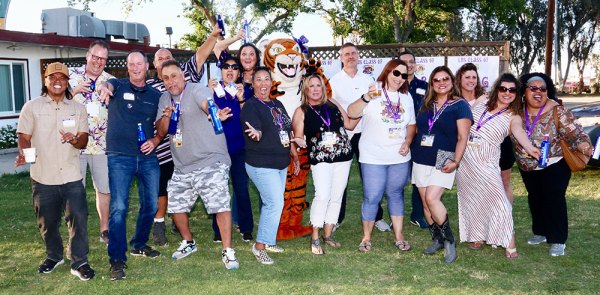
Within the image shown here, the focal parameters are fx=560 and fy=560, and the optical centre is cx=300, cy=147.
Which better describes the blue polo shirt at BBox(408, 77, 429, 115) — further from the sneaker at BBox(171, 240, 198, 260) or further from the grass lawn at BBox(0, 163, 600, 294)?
the sneaker at BBox(171, 240, 198, 260)

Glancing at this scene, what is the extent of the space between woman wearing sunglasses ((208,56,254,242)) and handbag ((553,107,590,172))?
2.89 meters

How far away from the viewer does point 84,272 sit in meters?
4.59

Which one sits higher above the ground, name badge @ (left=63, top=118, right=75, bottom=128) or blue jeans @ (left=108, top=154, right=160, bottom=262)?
name badge @ (left=63, top=118, right=75, bottom=128)

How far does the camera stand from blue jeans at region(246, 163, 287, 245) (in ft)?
15.8

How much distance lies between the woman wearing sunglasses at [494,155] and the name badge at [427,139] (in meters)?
0.42

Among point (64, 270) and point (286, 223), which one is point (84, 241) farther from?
point (286, 223)

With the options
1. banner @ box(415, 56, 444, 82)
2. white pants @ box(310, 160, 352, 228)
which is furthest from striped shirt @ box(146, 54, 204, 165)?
banner @ box(415, 56, 444, 82)

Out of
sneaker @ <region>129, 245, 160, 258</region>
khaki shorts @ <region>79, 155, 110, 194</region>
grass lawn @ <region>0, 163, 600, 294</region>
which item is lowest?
grass lawn @ <region>0, 163, 600, 294</region>

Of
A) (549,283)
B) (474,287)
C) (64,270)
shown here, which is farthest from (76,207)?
(549,283)

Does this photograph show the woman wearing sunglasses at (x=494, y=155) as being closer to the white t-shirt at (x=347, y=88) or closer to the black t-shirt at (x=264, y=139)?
the white t-shirt at (x=347, y=88)

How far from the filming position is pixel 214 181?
4.70 metres

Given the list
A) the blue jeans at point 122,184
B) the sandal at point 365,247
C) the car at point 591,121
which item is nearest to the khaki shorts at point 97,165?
the blue jeans at point 122,184

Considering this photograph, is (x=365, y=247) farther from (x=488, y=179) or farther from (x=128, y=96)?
(x=128, y=96)

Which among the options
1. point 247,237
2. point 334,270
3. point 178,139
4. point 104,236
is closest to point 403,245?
point 334,270
